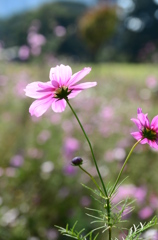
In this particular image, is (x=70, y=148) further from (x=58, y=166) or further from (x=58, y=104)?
(x=58, y=104)

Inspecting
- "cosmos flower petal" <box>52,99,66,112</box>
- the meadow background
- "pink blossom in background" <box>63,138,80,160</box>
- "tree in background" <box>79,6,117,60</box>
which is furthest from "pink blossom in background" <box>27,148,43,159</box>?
"tree in background" <box>79,6,117,60</box>

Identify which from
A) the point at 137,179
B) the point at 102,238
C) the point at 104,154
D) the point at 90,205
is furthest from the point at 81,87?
the point at 104,154

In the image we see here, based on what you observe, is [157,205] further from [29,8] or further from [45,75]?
[29,8]

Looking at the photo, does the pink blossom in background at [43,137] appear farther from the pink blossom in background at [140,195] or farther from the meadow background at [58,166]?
the pink blossom in background at [140,195]

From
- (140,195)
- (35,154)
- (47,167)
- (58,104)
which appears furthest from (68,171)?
(58,104)

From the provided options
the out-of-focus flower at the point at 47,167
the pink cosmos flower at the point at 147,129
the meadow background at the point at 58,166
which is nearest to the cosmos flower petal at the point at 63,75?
the pink cosmos flower at the point at 147,129

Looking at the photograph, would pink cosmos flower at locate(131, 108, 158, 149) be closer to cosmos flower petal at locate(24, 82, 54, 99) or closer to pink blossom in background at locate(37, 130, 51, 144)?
cosmos flower petal at locate(24, 82, 54, 99)
